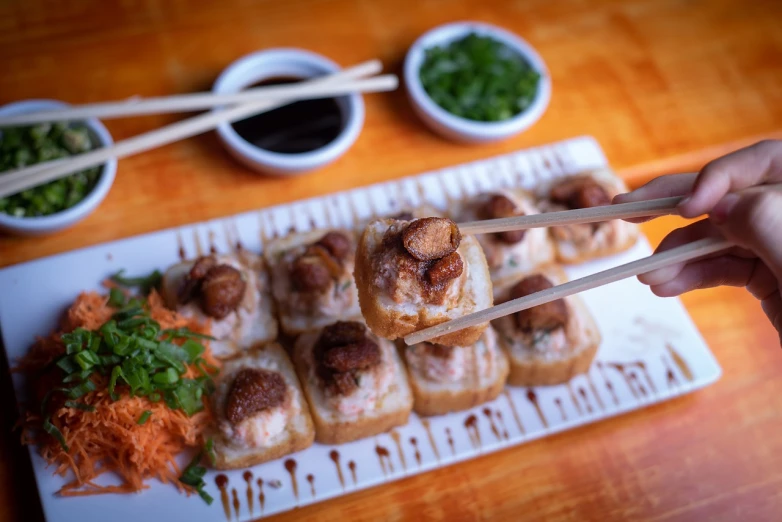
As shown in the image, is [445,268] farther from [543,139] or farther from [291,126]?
[543,139]

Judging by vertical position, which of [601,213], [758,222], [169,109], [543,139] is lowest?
[758,222]

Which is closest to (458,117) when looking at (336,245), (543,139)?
(543,139)

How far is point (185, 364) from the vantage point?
9.09 feet

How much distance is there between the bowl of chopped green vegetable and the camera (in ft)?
10.6

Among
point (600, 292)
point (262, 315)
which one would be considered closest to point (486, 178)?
point (600, 292)

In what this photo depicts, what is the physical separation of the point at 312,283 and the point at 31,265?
129cm

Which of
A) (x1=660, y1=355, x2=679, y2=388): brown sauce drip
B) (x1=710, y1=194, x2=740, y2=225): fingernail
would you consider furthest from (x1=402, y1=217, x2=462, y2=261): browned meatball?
(x1=660, y1=355, x2=679, y2=388): brown sauce drip

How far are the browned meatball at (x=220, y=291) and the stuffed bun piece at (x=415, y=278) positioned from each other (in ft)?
2.90

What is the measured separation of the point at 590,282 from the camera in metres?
2.02

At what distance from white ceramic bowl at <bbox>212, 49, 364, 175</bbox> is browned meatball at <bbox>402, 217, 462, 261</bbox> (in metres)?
1.56

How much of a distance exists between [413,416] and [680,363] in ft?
4.32

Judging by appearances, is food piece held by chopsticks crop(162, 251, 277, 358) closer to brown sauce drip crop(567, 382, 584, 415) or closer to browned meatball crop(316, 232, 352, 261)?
browned meatball crop(316, 232, 352, 261)

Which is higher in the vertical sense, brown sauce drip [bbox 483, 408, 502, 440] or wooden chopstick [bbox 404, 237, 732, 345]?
wooden chopstick [bbox 404, 237, 732, 345]

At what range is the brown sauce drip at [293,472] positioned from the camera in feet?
9.14
